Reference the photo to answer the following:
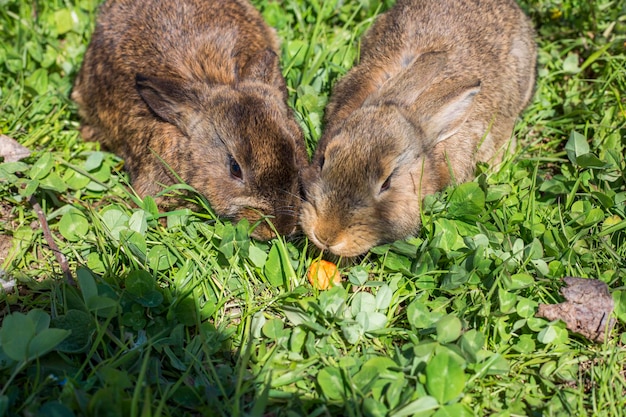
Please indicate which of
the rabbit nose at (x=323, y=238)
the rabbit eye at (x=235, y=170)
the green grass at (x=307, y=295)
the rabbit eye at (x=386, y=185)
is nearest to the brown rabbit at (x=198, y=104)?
the rabbit eye at (x=235, y=170)

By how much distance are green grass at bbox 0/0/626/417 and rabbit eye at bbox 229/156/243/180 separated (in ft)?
1.00

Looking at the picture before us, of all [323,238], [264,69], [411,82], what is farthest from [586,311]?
[264,69]

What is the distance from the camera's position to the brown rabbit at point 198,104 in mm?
3766

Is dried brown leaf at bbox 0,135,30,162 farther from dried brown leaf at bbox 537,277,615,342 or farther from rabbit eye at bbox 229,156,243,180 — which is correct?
dried brown leaf at bbox 537,277,615,342

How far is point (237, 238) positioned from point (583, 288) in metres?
1.81

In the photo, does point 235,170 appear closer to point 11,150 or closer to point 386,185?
point 386,185

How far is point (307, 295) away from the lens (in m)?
3.65

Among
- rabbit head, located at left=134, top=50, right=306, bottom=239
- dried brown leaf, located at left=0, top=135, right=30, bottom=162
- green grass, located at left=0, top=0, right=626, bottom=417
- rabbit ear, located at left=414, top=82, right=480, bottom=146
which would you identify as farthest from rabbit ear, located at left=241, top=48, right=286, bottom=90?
dried brown leaf, located at left=0, top=135, right=30, bottom=162

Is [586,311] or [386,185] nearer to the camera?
[586,311]

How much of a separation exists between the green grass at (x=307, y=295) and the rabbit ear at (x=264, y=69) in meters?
0.36

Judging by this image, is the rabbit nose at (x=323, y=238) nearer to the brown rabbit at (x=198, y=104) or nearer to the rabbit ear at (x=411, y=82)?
the brown rabbit at (x=198, y=104)

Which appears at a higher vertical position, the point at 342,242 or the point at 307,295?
the point at 342,242

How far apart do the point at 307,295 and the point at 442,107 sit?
4.30 feet

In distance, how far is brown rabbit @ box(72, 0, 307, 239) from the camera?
3766 millimetres
